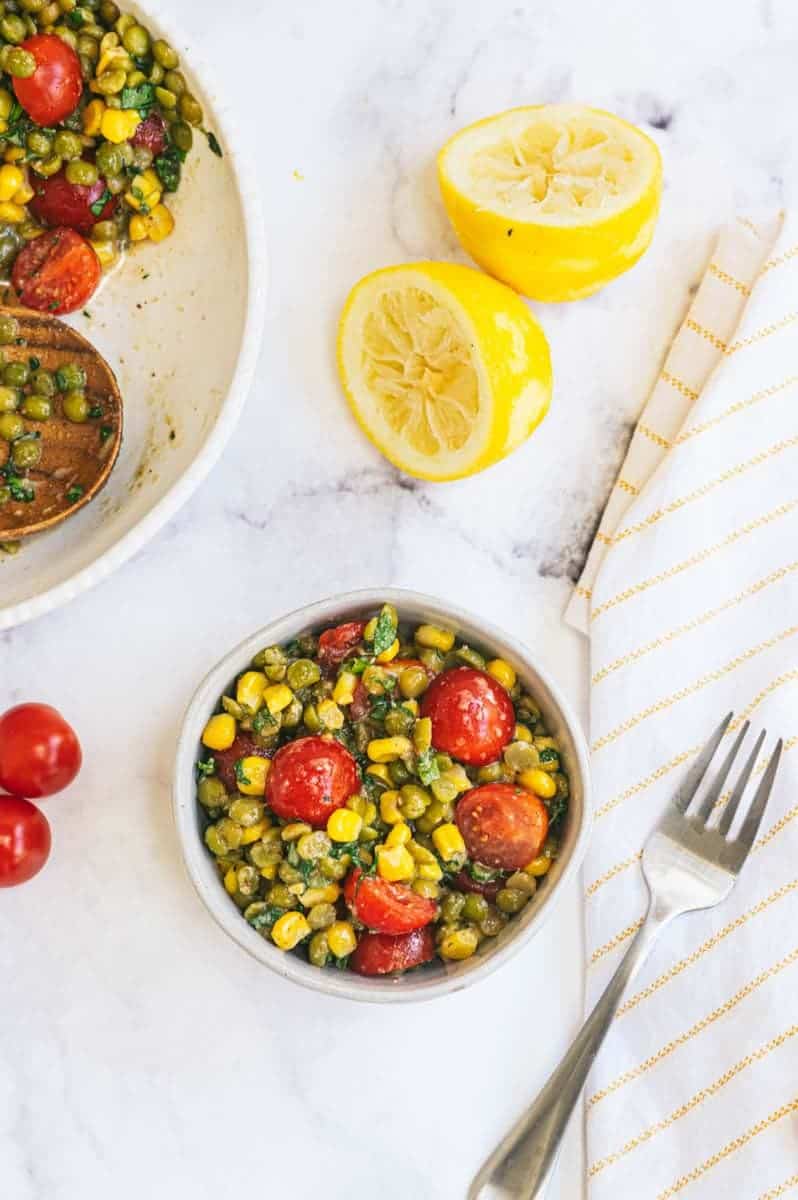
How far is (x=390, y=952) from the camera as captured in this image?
185 centimetres

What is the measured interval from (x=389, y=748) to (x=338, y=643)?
178mm

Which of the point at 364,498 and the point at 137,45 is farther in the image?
the point at 364,498

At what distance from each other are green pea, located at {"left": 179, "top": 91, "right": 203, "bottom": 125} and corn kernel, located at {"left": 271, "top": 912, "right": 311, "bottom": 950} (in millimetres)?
1207

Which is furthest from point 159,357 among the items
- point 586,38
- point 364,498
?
point 586,38

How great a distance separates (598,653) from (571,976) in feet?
1.72

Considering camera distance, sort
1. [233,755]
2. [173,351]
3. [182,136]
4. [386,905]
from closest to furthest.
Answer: [386,905]
[233,755]
[182,136]
[173,351]

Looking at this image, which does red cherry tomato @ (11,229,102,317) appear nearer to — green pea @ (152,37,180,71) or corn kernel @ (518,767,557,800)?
green pea @ (152,37,180,71)

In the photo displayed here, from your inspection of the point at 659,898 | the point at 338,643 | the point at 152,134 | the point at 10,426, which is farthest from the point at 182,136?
the point at 659,898

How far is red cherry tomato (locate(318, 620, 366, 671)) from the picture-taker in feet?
6.31

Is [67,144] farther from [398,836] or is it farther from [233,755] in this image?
[398,836]

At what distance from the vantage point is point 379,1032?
81.2 inches

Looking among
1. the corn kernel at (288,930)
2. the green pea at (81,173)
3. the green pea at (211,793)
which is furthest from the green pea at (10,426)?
the corn kernel at (288,930)

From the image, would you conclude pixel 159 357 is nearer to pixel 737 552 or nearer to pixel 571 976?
pixel 737 552

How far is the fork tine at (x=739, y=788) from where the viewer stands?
1.99 metres
